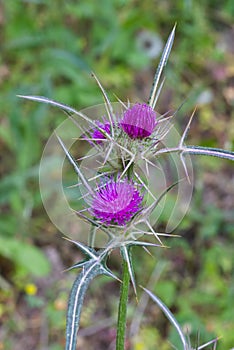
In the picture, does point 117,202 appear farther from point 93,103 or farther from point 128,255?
point 93,103

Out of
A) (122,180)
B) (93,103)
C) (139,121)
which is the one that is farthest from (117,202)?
(93,103)

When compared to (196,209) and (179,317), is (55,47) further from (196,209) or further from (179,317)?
(179,317)

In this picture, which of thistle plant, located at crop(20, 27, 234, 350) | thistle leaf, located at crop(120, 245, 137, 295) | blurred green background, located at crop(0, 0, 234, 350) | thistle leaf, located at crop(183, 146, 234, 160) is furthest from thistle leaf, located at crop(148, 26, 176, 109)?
blurred green background, located at crop(0, 0, 234, 350)

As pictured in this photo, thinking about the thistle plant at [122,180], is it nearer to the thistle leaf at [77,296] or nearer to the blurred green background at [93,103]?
the thistle leaf at [77,296]

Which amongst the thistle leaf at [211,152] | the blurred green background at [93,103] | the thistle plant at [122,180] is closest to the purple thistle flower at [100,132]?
the thistle plant at [122,180]

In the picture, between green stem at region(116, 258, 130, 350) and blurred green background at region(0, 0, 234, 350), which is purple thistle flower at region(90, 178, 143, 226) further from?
blurred green background at region(0, 0, 234, 350)

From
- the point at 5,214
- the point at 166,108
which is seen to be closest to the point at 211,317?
the point at 5,214
